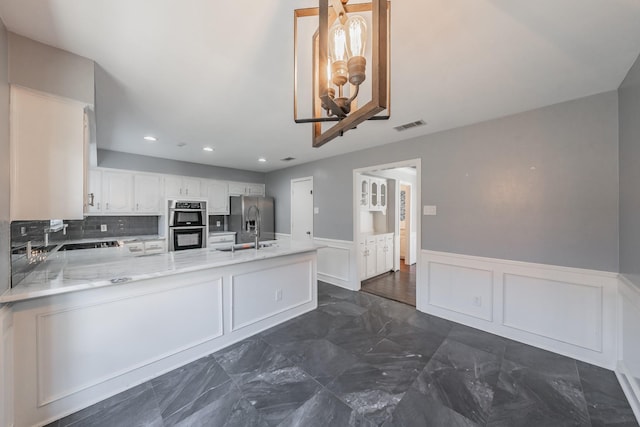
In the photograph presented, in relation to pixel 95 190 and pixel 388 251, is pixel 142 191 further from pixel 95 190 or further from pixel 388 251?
pixel 388 251

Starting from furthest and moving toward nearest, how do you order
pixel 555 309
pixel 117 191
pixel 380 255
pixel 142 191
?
pixel 380 255 → pixel 142 191 → pixel 117 191 → pixel 555 309

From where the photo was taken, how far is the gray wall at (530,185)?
215cm

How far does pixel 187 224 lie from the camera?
4543 millimetres

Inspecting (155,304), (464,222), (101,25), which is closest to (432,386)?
(464,222)

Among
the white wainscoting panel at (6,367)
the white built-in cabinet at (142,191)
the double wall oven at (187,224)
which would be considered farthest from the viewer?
the double wall oven at (187,224)

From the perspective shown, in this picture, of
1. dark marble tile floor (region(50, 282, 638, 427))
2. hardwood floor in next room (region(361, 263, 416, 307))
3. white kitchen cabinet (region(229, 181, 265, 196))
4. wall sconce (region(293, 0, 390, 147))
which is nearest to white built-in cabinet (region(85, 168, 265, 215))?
white kitchen cabinet (region(229, 181, 265, 196))

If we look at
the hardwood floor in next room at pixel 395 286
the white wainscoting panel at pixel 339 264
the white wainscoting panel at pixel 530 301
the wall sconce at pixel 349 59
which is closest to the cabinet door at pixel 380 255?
the hardwood floor in next room at pixel 395 286

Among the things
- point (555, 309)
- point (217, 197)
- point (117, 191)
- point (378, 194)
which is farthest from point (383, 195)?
point (117, 191)

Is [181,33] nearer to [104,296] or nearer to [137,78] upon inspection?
[137,78]

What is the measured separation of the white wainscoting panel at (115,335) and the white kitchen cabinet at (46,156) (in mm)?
698

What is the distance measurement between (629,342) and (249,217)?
5.27m

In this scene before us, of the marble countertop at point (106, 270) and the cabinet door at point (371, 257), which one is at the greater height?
the marble countertop at point (106, 270)

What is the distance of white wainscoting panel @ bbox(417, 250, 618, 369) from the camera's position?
7.09 feet

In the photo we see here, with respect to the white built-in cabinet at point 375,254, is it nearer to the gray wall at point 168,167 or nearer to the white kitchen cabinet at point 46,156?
the gray wall at point 168,167
